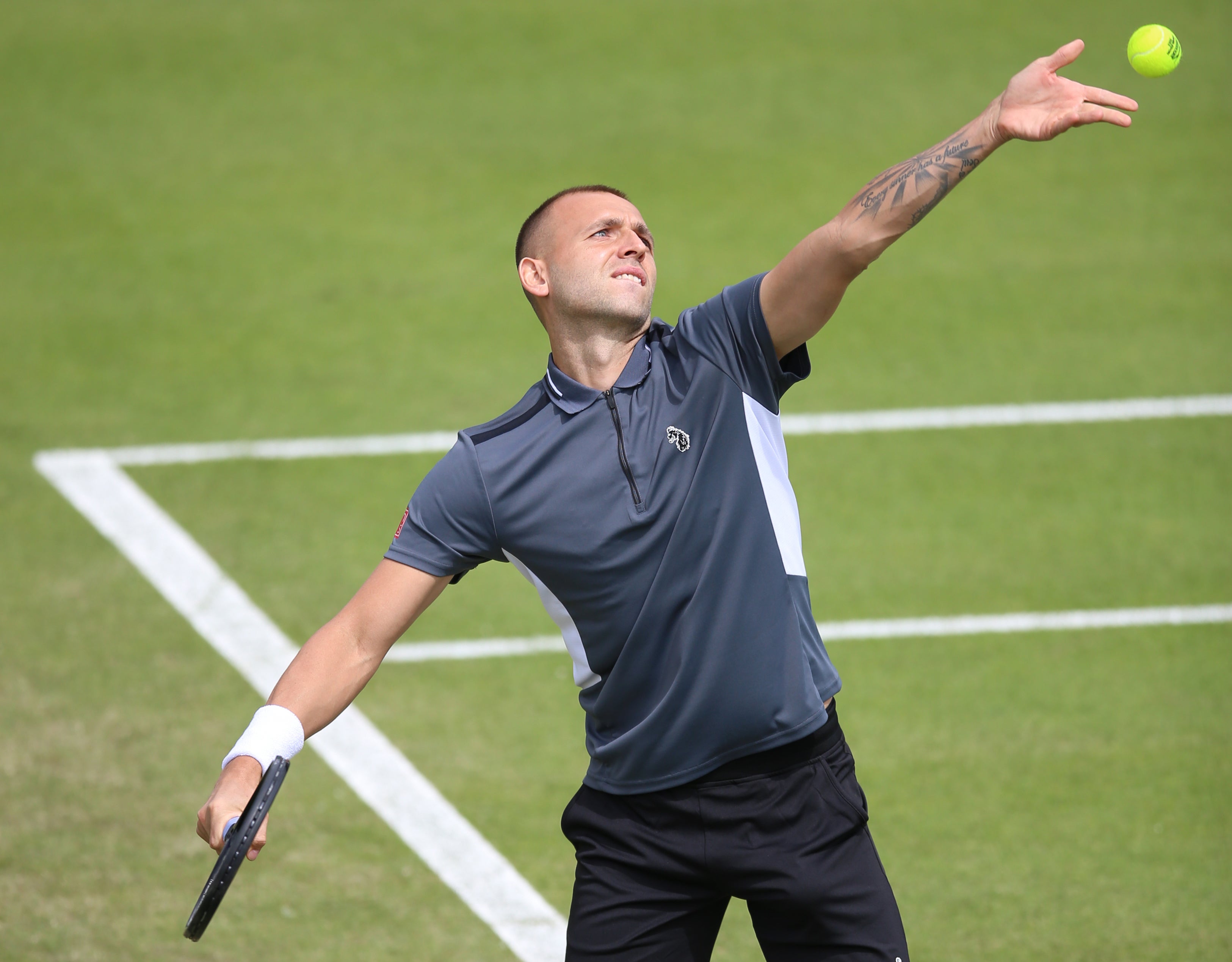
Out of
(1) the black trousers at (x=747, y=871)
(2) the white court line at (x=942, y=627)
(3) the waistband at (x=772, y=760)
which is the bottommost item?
(2) the white court line at (x=942, y=627)

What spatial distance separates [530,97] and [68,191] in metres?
3.76

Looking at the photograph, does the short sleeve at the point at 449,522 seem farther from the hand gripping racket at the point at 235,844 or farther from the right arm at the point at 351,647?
the hand gripping racket at the point at 235,844

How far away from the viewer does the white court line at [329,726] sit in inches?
221

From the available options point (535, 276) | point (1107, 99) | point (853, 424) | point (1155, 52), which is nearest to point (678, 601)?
point (535, 276)

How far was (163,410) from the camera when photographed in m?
9.31

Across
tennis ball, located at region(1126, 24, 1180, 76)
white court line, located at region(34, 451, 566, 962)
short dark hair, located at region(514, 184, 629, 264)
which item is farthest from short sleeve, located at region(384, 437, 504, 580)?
tennis ball, located at region(1126, 24, 1180, 76)

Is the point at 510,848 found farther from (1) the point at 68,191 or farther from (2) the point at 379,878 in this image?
(1) the point at 68,191

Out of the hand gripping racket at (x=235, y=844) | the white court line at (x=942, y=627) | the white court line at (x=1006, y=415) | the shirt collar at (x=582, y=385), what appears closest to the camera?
the hand gripping racket at (x=235, y=844)

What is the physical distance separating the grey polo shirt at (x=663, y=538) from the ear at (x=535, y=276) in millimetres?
269

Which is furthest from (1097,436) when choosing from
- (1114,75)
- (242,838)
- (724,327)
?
(242,838)

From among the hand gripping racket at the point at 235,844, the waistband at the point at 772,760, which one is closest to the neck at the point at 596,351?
the waistband at the point at 772,760

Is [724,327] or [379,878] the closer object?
[724,327]

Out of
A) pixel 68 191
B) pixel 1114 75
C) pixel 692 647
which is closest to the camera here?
pixel 692 647

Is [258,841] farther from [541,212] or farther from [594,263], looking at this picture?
[541,212]
